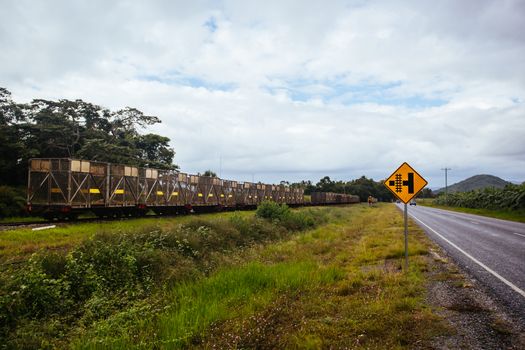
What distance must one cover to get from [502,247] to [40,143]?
38149 millimetres

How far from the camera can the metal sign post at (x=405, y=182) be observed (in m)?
9.52

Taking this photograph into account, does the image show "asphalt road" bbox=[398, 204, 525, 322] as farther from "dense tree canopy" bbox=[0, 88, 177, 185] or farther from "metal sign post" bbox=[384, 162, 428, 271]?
"dense tree canopy" bbox=[0, 88, 177, 185]

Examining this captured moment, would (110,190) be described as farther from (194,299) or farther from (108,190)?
(194,299)

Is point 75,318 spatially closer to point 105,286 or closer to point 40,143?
point 105,286

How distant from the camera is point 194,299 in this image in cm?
638

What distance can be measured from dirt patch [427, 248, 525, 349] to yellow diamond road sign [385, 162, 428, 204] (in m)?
2.20

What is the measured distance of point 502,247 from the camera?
1308cm

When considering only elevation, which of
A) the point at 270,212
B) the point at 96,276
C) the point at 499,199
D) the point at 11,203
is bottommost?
the point at 96,276

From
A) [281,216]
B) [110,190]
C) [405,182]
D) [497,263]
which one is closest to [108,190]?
[110,190]

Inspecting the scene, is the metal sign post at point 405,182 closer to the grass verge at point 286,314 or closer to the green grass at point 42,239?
the grass verge at point 286,314

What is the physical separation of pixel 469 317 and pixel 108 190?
18501 millimetres

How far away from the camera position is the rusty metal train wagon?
57.3ft

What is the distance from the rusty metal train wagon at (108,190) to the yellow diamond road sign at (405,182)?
598 inches

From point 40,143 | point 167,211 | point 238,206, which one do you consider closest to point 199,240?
point 167,211
